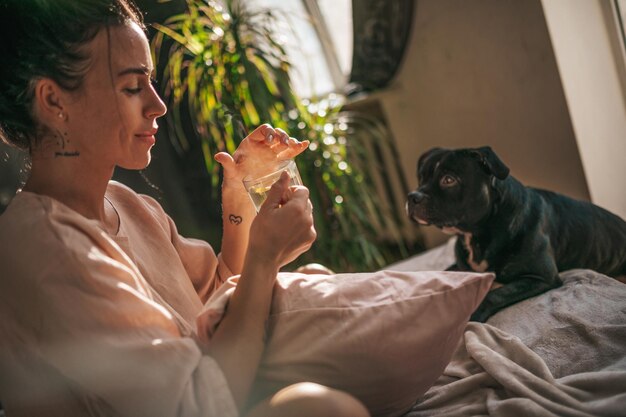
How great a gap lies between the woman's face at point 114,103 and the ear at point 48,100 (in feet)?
0.06

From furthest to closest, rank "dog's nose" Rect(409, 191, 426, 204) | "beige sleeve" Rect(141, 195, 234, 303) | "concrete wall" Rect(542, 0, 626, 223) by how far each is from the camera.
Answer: "concrete wall" Rect(542, 0, 626, 223), "dog's nose" Rect(409, 191, 426, 204), "beige sleeve" Rect(141, 195, 234, 303)

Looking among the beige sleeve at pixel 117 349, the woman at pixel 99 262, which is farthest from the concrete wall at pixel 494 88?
the beige sleeve at pixel 117 349

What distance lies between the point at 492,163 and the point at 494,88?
1057mm

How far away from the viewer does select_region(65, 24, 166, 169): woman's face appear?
1.10 metres

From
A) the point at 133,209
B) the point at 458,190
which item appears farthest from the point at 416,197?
the point at 133,209

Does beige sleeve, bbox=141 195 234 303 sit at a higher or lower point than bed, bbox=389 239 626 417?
higher

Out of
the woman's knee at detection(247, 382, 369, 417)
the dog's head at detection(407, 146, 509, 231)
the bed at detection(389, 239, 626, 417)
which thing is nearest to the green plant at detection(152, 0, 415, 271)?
the dog's head at detection(407, 146, 509, 231)

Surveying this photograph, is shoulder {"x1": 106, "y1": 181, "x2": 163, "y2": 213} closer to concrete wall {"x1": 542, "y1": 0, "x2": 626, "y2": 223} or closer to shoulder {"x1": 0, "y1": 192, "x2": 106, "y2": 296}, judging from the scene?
shoulder {"x1": 0, "y1": 192, "x2": 106, "y2": 296}

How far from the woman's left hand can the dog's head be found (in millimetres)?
539

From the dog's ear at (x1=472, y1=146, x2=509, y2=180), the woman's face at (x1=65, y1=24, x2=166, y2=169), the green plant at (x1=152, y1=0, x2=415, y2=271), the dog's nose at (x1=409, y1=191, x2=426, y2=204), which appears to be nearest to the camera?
the woman's face at (x1=65, y1=24, x2=166, y2=169)

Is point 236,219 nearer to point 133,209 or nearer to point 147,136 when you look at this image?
point 133,209

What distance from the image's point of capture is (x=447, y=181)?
1751 millimetres

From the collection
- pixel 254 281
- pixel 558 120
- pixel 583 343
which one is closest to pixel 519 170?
pixel 558 120

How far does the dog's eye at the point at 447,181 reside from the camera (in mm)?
1736
